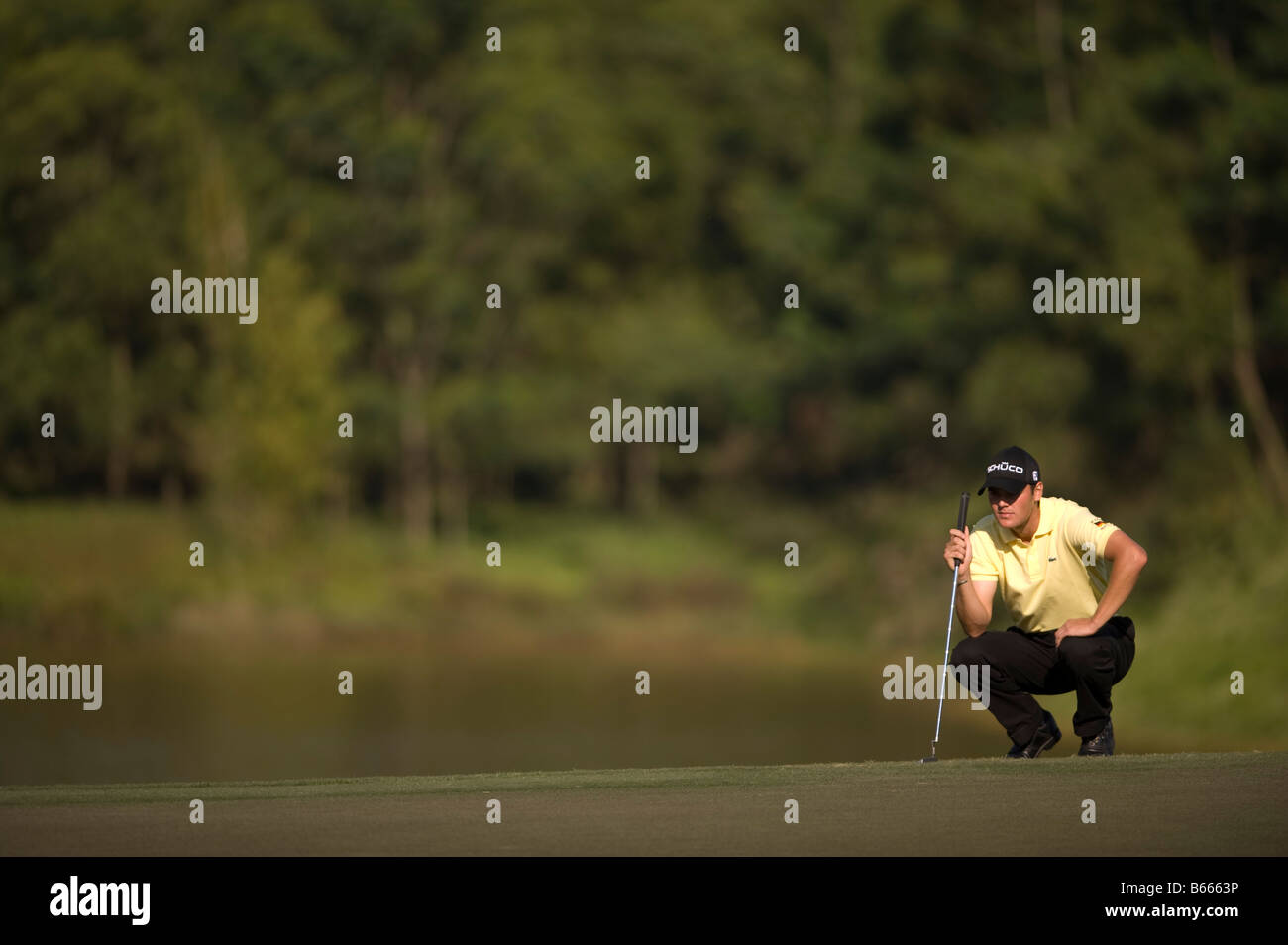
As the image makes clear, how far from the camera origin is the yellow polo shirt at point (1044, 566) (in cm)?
852

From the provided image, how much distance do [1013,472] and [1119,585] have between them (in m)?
0.68

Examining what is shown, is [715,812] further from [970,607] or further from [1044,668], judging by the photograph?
[1044,668]

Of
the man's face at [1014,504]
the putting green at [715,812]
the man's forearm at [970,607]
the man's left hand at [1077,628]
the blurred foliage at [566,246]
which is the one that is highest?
the blurred foliage at [566,246]

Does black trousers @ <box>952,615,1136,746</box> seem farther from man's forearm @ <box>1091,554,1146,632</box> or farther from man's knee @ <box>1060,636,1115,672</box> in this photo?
man's forearm @ <box>1091,554,1146,632</box>

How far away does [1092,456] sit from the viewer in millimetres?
36188

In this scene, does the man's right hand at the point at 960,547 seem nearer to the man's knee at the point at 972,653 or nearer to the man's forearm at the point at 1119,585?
the man's knee at the point at 972,653

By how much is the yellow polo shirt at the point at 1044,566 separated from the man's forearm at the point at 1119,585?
165mm

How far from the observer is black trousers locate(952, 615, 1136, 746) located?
8594 mm

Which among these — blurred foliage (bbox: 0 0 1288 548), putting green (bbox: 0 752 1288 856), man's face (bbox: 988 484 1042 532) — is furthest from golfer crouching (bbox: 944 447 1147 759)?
blurred foliage (bbox: 0 0 1288 548)

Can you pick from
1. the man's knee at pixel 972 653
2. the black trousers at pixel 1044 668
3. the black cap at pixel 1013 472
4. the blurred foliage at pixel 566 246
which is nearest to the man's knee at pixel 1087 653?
the black trousers at pixel 1044 668

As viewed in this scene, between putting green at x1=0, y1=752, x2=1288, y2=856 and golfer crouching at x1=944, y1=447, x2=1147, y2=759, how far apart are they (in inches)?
14.4

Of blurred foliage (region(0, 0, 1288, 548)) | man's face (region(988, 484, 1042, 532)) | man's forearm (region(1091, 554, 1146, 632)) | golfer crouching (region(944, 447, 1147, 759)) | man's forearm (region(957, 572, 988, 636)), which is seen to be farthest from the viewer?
blurred foliage (region(0, 0, 1288, 548))

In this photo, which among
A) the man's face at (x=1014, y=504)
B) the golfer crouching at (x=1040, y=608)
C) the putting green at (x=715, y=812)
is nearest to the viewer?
the putting green at (x=715, y=812)
